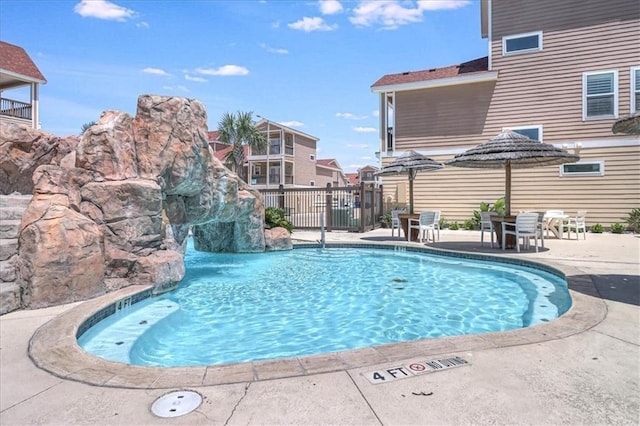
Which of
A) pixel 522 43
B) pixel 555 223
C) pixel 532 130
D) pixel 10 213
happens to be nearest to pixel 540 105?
pixel 532 130

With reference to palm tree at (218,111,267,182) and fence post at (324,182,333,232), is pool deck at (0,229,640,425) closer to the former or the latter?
fence post at (324,182,333,232)

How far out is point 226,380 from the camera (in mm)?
2570

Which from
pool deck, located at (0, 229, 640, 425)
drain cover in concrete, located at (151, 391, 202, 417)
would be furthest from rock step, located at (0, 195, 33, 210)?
drain cover in concrete, located at (151, 391, 202, 417)

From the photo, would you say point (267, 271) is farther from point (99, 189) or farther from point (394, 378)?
point (394, 378)

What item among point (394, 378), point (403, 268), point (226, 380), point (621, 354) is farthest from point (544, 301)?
point (226, 380)

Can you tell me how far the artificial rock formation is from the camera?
15.3 ft

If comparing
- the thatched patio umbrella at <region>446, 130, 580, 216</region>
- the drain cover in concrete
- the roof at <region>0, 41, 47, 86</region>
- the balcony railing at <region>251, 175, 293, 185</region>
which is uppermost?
the roof at <region>0, 41, 47, 86</region>

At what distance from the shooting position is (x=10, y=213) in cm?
529

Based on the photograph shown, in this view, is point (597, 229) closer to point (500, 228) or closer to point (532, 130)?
point (532, 130)

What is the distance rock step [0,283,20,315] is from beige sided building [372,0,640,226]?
13658 millimetres

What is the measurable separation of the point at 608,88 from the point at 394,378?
15120mm

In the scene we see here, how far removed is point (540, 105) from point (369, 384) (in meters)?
14.7

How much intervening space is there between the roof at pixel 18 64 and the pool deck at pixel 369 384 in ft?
66.8

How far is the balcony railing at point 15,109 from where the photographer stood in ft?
61.3
